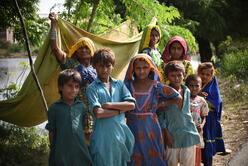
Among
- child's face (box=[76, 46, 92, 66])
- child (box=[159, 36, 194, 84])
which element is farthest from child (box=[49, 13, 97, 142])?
child (box=[159, 36, 194, 84])

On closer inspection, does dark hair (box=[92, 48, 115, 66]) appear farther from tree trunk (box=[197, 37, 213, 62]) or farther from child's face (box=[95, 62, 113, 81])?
tree trunk (box=[197, 37, 213, 62])

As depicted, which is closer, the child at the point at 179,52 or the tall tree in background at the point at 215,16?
the child at the point at 179,52

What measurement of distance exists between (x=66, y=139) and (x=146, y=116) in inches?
31.5

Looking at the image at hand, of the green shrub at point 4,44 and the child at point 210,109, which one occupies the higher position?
the green shrub at point 4,44

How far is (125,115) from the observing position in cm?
331

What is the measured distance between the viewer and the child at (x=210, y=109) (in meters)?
4.32

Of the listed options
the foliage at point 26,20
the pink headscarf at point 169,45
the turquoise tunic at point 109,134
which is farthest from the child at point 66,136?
the foliage at point 26,20

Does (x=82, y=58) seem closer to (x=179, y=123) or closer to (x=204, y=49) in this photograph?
(x=179, y=123)

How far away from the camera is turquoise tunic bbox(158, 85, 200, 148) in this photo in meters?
3.46

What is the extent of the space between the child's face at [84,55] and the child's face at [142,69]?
2.27 feet

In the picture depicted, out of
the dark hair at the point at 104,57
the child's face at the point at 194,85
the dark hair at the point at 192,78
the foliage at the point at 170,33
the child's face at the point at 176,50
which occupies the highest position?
the foliage at the point at 170,33

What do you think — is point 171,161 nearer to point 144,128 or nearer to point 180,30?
point 144,128

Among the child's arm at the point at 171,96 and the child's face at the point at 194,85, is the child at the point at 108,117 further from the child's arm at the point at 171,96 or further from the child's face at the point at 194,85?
the child's face at the point at 194,85

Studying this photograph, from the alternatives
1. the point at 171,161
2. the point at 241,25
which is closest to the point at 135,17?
the point at 171,161
